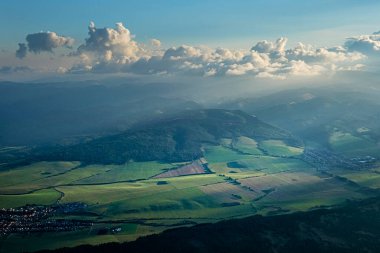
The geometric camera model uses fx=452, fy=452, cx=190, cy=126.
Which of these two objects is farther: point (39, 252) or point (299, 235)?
point (299, 235)

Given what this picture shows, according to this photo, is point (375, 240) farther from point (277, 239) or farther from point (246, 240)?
point (246, 240)

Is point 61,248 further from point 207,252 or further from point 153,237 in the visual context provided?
point 207,252

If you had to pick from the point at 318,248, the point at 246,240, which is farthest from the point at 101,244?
the point at 318,248

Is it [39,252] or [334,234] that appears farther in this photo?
[334,234]

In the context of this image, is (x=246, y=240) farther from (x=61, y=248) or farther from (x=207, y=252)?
(x=61, y=248)

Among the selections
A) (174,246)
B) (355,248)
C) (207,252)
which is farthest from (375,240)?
(174,246)

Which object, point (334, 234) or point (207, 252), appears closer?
point (207, 252)

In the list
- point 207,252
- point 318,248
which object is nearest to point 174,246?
point 207,252
